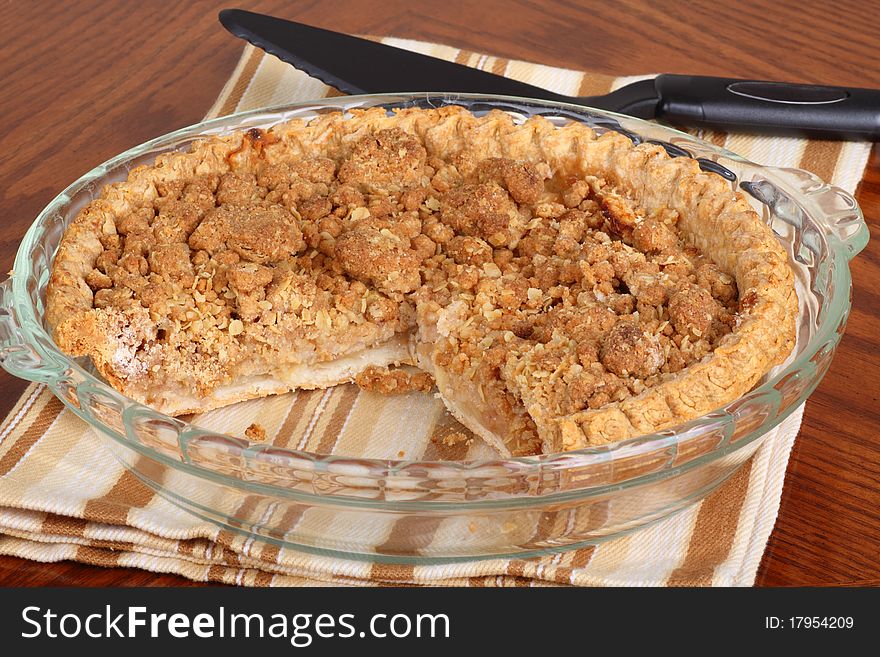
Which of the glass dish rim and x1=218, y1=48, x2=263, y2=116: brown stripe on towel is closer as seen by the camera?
the glass dish rim

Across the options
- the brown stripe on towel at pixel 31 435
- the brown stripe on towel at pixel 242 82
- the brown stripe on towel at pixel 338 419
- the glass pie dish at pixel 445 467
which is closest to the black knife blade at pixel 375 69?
the brown stripe on towel at pixel 242 82

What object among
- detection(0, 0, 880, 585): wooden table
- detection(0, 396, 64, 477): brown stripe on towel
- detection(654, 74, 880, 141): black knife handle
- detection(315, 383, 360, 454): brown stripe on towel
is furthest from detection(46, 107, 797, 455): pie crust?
detection(654, 74, 880, 141): black knife handle

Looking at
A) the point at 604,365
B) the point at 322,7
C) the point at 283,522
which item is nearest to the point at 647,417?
the point at 604,365

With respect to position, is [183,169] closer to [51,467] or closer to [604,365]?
[51,467]

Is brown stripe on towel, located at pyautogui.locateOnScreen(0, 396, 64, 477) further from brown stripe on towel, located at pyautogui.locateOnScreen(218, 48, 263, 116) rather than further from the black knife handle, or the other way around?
the black knife handle

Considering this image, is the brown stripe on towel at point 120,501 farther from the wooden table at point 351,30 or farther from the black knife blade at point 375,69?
the black knife blade at point 375,69

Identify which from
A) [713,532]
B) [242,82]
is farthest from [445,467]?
[242,82]

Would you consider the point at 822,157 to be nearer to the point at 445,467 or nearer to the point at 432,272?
the point at 432,272
